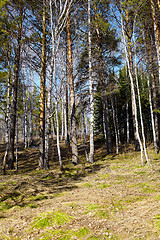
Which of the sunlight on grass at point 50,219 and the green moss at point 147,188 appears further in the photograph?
the green moss at point 147,188

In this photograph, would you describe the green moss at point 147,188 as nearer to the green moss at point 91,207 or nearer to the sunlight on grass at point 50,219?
the green moss at point 91,207

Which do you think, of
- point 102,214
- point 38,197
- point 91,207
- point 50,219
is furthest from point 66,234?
point 38,197

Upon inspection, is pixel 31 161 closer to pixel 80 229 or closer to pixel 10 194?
pixel 10 194

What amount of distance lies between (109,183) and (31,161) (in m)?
8.92

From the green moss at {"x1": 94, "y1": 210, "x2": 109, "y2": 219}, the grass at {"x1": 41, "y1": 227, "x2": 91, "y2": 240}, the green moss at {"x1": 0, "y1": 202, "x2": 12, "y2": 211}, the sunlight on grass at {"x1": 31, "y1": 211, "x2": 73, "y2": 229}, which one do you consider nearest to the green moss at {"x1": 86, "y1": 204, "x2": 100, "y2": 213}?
the green moss at {"x1": 94, "y1": 210, "x2": 109, "y2": 219}

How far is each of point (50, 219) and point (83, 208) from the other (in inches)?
35.6

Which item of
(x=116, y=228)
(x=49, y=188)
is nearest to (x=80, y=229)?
(x=116, y=228)

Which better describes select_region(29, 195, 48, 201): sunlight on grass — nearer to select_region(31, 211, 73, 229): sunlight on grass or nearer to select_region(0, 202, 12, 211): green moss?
select_region(0, 202, 12, 211): green moss

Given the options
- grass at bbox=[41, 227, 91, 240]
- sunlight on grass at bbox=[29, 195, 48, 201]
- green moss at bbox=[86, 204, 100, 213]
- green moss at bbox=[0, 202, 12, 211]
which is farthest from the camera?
sunlight on grass at bbox=[29, 195, 48, 201]

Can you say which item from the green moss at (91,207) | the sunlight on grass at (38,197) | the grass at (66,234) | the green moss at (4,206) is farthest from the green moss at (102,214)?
the green moss at (4,206)

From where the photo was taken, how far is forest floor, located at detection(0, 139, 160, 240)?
3145 mm

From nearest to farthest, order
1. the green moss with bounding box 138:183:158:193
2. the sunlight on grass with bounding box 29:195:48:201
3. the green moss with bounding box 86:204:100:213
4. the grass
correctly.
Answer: the grass → the green moss with bounding box 86:204:100:213 → the green moss with bounding box 138:183:158:193 → the sunlight on grass with bounding box 29:195:48:201

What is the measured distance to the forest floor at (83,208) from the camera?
3145 millimetres

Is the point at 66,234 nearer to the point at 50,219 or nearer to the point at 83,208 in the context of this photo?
the point at 50,219
